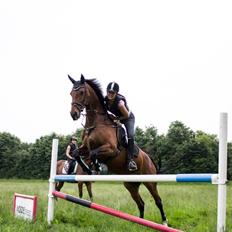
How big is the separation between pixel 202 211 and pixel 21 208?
3.20m

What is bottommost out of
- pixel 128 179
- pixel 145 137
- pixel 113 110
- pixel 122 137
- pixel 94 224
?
pixel 94 224

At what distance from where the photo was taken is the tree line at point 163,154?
4538cm

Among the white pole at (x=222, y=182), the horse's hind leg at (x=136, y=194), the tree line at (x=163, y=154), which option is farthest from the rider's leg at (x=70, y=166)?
the tree line at (x=163, y=154)

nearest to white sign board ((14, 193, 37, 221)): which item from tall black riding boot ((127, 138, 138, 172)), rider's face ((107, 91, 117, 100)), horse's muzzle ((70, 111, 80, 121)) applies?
horse's muzzle ((70, 111, 80, 121))

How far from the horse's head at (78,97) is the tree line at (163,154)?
3631 cm

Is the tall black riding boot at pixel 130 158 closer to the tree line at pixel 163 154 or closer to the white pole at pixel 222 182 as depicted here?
the white pole at pixel 222 182

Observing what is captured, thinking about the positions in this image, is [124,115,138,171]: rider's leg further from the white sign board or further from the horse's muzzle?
the white sign board

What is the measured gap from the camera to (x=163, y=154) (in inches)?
1892

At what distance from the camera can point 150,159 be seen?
7.33 m

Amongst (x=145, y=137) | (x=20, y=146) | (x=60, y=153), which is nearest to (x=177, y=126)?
(x=145, y=137)

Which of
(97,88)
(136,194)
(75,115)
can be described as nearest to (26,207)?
(75,115)

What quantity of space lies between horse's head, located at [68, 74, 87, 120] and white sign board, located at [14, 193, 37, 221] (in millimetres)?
1314

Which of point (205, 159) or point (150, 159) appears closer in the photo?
point (150, 159)

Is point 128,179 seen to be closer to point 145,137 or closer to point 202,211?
point 202,211
